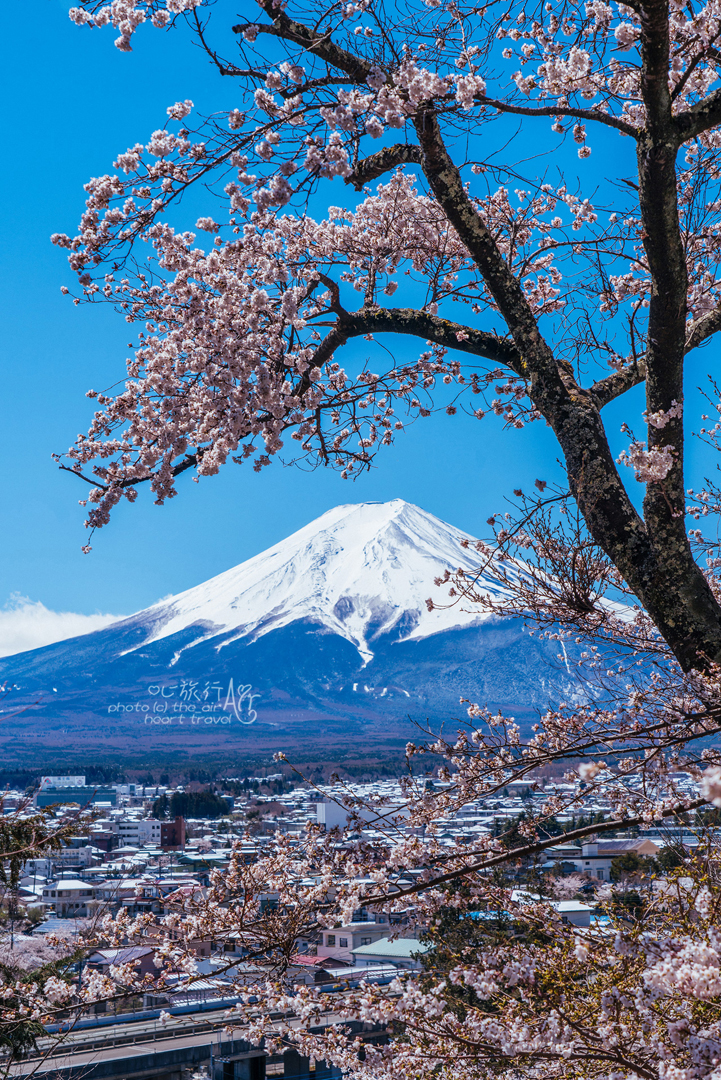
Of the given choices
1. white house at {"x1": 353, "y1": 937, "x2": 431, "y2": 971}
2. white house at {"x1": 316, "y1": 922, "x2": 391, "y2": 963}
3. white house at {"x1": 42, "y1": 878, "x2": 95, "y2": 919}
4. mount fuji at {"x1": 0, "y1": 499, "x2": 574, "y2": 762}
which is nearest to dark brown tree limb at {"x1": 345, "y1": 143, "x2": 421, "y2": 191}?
white house at {"x1": 353, "y1": 937, "x2": 431, "y2": 971}

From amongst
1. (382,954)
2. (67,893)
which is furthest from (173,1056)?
(67,893)

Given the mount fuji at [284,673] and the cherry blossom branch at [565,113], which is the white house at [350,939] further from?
the mount fuji at [284,673]

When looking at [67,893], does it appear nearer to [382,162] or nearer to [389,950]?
[389,950]

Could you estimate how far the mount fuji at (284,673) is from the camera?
14150 centimetres

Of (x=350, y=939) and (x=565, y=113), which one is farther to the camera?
(x=350, y=939)

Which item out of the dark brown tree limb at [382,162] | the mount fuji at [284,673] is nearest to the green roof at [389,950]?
the dark brown tree limb at [382,162]

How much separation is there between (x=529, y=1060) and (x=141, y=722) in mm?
163788

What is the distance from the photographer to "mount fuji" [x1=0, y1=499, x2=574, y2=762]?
142 meters

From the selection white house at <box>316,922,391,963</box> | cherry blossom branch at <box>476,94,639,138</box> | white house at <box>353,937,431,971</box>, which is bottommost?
white house at <box>316,922,391,963</box>

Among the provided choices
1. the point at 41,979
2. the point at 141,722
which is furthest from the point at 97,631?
the point at 41,979

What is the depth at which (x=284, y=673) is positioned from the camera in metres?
172

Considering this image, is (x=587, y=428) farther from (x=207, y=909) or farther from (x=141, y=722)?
(x=141, y=722)

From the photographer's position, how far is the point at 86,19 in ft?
9.73

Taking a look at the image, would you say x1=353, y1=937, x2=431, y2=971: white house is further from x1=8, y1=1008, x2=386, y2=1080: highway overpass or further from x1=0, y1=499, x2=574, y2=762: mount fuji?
x1=0, y1=499, x2=574, y2=762: mount fuji
